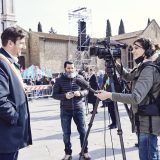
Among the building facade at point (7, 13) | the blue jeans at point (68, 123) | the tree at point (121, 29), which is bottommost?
the blue jeans at point (68, 123)

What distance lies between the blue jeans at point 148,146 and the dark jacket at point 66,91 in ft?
8.21

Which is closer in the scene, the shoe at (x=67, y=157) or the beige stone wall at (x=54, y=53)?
the shoe at (x=67, y=157)

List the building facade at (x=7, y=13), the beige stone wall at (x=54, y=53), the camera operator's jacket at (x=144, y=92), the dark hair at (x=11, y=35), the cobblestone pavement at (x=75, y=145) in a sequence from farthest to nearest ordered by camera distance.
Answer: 1. the beige stone wall at (x=54, y=53)
2. the building facade at (x=7, y=13)
3. the cobblestone pavement at (x=75, y=145)
4. the camera operator's jacket at (x=144, y=92)
5. the dark hair at (x=11, y=35)

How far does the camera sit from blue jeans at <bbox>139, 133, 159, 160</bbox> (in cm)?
356

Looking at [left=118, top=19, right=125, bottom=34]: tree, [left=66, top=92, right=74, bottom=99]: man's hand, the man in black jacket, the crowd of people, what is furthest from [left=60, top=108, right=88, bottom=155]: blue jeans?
[left=118, top=19, right=125, bottom=34]: tree

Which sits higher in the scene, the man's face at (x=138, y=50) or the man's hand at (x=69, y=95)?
the man's face at (x=138, y=50)

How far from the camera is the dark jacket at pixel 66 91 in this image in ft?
19.7

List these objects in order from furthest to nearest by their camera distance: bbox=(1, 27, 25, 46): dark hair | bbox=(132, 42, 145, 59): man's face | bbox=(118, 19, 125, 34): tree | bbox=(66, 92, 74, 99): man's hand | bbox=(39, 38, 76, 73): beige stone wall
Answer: bbox=(118, 19, 125, 34): tree < bbox=(39, 38, 76, 73): beige stone wall < bbox=(66, 92, 74, 99): man's hand < bbox=(132, 42, 145, 59): man's face < bbox=(1, 27, 25, 46): dark hair

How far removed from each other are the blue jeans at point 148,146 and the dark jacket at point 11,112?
49.6 inches

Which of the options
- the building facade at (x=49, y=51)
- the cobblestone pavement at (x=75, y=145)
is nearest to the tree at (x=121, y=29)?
the building facade at (x=49, y=51)

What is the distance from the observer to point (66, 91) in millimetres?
6027

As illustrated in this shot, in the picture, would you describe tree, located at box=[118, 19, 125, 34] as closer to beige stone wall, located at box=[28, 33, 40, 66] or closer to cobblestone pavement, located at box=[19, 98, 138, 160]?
beige stone wall, located at box=[28, 33, 40, 66]

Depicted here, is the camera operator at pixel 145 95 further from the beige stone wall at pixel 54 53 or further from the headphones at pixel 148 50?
the beige stone wall at pixel 54 53

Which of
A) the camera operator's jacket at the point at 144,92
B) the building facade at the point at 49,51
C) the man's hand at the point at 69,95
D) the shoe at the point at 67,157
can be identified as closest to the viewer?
the camera operator's jacket at the point at 144,92
